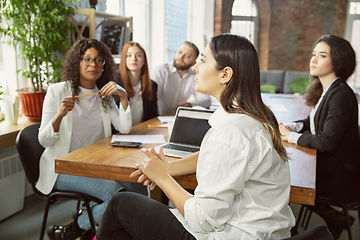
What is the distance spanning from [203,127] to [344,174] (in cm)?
82

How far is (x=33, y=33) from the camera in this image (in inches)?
99.7

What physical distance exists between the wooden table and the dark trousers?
0.12 meters

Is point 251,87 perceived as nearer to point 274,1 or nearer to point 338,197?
point 338,197

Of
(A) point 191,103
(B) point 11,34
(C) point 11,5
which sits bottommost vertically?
(A) point 191,103

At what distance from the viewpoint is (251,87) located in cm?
107

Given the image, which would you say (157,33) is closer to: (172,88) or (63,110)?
(172,88)

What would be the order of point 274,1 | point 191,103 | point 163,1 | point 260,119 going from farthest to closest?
point 274,1
point 163,1
point 191,103
point 260,119

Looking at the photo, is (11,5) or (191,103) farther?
(191,103)

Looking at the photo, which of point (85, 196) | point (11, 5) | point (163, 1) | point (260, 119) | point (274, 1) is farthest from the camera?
point (274, 1)

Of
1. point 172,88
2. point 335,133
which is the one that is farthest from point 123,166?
point 172,88

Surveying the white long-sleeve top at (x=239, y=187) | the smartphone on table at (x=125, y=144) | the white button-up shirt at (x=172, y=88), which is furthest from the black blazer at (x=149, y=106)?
the white long-sleeve top at (x=239, y=187)

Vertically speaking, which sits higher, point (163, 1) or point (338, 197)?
point (163, 1)

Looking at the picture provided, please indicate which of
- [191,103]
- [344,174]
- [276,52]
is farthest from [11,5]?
[276,52]

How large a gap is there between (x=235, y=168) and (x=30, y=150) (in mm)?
1335
